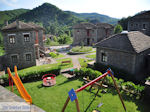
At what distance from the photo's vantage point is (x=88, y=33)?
47.0m

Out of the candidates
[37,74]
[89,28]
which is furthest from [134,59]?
[89,28]

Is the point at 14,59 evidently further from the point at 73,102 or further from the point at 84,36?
the point at 84,36

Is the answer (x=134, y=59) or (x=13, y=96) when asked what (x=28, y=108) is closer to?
(x=13, y=96)

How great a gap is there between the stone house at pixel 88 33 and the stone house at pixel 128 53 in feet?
92.7

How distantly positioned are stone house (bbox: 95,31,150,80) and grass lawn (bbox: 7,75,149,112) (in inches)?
190

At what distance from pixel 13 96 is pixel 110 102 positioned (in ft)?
26.9

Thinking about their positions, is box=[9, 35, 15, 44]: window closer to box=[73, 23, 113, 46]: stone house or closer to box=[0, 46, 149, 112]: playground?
box=[0, 46, 149, 112]: playground

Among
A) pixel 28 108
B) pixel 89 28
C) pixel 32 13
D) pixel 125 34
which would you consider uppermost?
pixel 32 13

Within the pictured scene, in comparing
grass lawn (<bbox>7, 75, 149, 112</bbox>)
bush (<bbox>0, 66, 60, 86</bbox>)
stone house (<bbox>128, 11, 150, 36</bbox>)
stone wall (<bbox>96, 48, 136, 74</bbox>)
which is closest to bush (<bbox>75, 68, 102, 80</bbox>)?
grass lawn (<bbox>7, 75, 149, 112</bbox>)

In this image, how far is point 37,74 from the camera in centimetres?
1675

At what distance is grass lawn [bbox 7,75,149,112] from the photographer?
1034 cm

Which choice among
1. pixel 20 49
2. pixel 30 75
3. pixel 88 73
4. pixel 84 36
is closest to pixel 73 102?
pixel 88 73

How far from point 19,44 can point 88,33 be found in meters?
29.5

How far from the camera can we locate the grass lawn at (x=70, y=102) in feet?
33.9
